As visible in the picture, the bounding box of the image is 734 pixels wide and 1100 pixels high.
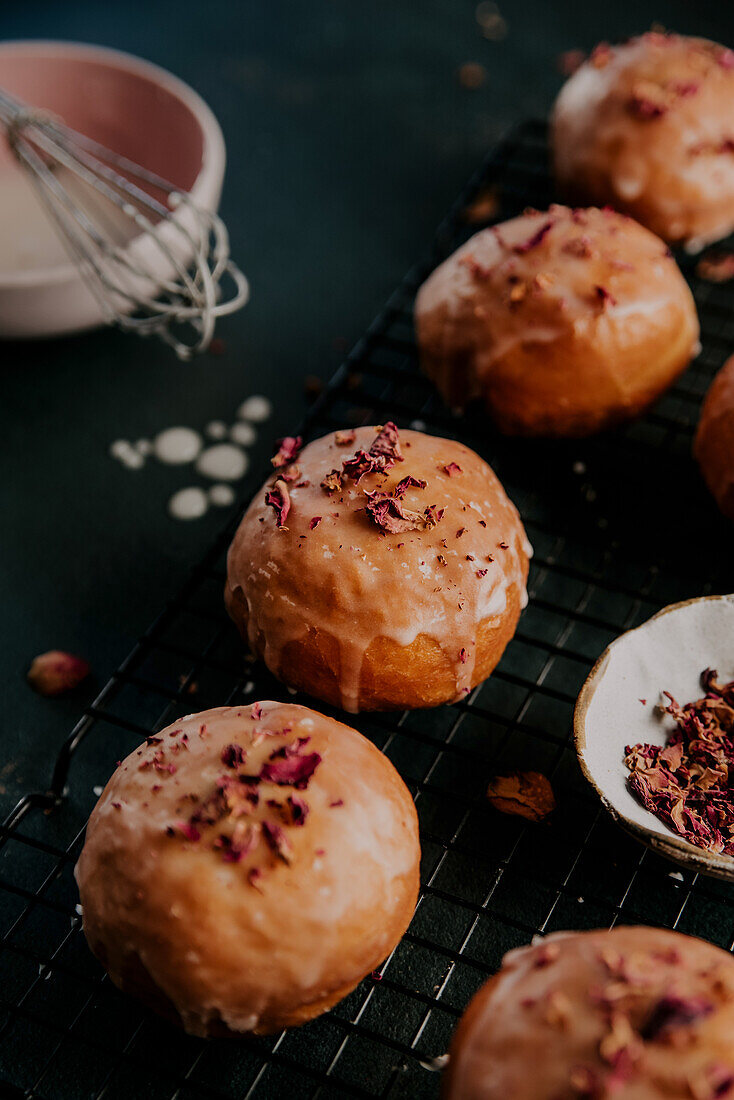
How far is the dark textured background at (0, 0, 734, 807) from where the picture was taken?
5.65 feet

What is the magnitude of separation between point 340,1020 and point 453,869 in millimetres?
267

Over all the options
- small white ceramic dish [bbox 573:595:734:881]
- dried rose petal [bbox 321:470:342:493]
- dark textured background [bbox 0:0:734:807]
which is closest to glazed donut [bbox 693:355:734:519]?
small white ceramic dish [bbox 573:595:734:881]

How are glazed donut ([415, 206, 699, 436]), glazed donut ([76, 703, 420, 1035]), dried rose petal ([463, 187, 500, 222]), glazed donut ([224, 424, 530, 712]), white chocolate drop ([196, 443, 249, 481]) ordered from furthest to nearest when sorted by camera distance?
dried rose petal ([463, 187, 500, 222]) < white chocolate drop ([196, 443, 249, 481]) < glazed donut ([415, 206, 699, 436]) < glazed donut ([224, 424, 530, 712]) < glazed donut ([76, 703, 420, 1035])

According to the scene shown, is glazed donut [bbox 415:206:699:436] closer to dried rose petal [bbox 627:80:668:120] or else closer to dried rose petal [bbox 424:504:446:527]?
dried rose petal [bbox 627:80:668:120]

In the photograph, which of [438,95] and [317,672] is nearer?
[317,672]

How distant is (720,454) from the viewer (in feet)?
5.24

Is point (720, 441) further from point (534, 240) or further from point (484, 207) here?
point (484, 207)

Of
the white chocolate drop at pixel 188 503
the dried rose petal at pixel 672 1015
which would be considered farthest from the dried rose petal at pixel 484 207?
the dried rose petal at pixel 672 1015

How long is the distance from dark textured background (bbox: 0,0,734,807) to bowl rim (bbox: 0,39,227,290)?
0.26 m

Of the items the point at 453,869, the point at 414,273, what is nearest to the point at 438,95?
the point at 414,273

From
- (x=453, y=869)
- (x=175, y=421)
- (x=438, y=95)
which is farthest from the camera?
(x=438, y=95)

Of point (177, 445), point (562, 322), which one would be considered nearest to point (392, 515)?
point (562, 322)

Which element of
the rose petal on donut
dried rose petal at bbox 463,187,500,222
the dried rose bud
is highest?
dried rose petal at bbox 463,187,500,222

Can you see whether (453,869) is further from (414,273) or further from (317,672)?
(414,273)
